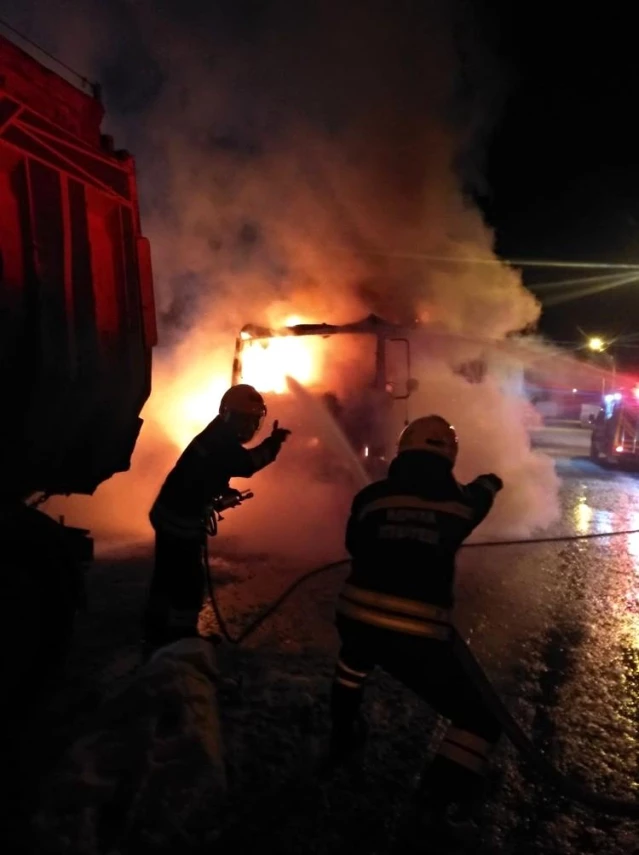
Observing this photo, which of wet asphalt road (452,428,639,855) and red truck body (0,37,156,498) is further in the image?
red truck body (0,37,156,498)

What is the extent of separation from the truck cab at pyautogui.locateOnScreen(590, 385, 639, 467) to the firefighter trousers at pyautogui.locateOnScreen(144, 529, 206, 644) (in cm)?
1513

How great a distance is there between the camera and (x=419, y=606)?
2.58 m

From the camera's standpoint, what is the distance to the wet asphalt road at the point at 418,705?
8.51 feet

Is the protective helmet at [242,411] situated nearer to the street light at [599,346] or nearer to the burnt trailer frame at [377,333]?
the burnt trailer frame at [377,333]

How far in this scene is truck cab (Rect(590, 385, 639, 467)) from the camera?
656 inches

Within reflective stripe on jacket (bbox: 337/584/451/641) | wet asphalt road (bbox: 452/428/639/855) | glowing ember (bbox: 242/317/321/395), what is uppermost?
glowing ember (bbox: 242/317/321/395)

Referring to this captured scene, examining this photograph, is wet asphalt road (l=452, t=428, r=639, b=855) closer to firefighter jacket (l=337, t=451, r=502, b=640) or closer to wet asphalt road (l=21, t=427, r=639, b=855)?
wet asphalt road (l=21, t=427, r=639, b=855)

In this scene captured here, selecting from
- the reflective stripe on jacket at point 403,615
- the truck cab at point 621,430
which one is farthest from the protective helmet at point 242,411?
the truck cab at point 621,430

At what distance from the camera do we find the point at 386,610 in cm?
262

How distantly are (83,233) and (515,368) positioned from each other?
29.4 feet

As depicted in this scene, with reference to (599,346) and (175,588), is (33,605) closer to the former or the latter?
(175,588)

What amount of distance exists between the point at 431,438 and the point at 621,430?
15.8 metres

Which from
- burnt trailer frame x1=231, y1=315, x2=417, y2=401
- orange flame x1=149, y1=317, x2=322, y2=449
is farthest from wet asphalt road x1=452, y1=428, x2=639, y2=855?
orange flame x1=149, y1=317, x2=322, y2=449

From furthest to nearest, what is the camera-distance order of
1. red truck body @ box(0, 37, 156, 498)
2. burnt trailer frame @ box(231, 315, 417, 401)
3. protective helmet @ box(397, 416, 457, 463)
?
1. burnt trailer frame @ box(231, 315, 417, 401)
2. red truck body @ box(0, 37, 156, 498)
3. protective helmet @ box(397, 416, 457, 463)
